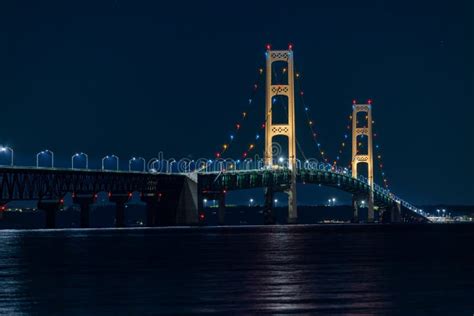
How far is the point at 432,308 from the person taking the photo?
2533 cm

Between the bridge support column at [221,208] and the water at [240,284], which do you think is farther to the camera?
the bridge support column at [221,208]

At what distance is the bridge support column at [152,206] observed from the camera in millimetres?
141625

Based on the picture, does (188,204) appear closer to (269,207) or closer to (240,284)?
(269,207)

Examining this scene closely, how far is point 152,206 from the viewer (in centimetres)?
14438

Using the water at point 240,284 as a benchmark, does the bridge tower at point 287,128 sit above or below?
above

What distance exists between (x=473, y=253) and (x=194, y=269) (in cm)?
1669

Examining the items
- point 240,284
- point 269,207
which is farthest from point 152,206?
point 240,284

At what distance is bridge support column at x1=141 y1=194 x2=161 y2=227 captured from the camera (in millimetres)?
141625

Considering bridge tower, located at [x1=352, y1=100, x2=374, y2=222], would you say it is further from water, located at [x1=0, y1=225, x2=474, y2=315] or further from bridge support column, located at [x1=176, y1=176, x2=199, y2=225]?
water, located at [x1=0, y1=225, x2=474, y2=315]

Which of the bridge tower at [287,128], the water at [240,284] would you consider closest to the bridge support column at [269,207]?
the bridge tower at [287,128]

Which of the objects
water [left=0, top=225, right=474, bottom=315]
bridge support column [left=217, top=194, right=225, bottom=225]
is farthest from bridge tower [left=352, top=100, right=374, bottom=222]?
water [left=0, top=225, right=474, bottom=315]

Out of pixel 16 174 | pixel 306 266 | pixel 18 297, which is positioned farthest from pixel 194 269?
pixel 16 174

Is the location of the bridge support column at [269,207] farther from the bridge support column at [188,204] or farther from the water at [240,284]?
the water at [240,284]

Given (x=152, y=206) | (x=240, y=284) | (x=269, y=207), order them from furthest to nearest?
(x=269, y=207), (x=152, y=206), (x=240, y=284)
